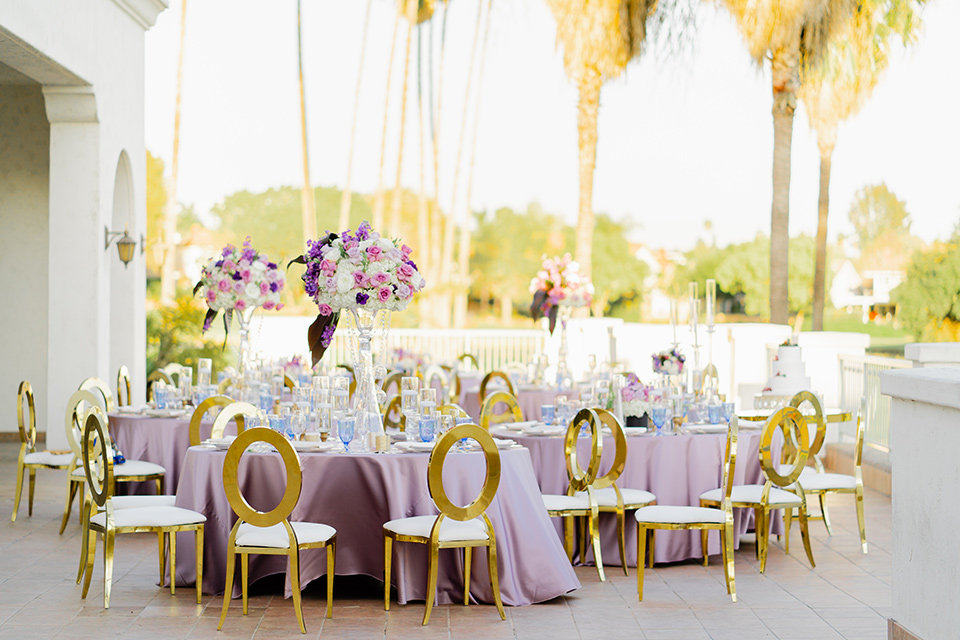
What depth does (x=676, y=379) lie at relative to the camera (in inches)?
300

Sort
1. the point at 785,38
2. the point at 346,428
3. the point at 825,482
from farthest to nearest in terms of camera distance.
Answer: the point at 785,38
the point at 825,482
the point at 346,428

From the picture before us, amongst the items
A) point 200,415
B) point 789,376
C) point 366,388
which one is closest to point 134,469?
point 200,415

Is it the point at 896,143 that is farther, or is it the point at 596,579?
the point at 896,143

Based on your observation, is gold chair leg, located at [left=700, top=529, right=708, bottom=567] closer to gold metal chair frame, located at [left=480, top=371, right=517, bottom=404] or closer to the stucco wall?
gold metal chair frame, located at [left=480, top=371, right=517, bottom=404]

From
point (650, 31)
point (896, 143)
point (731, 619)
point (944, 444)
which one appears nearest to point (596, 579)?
point (731, 619)

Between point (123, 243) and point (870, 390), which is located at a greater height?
point (123, 243)

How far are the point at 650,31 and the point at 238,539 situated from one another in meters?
13.1

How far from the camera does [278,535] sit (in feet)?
17.2

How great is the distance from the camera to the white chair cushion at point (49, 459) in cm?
792

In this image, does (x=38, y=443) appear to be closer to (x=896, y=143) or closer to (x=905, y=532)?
(x=905, y=532)

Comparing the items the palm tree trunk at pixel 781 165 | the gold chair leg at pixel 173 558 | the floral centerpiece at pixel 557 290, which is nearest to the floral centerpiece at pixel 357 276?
the gold chair leg at pixel 173 558

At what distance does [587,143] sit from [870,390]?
8.03 m

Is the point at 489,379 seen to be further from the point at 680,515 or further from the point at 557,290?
the point at 680,515

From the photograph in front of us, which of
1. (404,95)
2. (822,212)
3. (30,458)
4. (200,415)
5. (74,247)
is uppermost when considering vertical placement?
(404,95)
